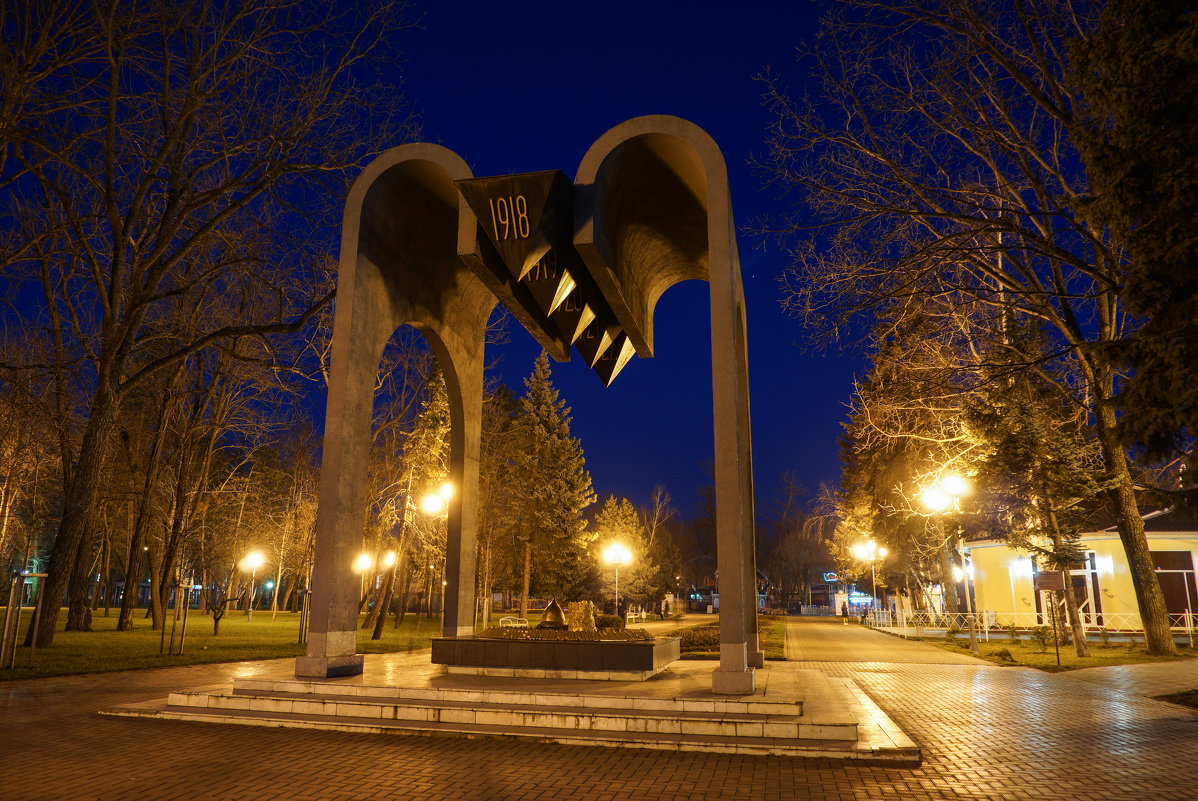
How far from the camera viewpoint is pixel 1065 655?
18594 millimetres

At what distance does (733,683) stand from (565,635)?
321cm

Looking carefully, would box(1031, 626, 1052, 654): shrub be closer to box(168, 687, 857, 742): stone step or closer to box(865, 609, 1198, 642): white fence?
box(865, 609, 1198, 642): white fence

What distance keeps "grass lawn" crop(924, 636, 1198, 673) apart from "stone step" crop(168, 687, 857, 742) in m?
11.9

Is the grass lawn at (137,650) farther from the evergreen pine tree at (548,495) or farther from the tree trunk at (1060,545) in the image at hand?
the tree trunk at (1060,545)

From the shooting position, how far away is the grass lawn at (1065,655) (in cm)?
1633

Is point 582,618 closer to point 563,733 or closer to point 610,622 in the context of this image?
point 610,622

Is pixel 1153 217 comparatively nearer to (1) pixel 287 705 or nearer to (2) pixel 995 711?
(2) pixel 995 711

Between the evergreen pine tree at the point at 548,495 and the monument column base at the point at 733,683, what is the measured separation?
30053mm

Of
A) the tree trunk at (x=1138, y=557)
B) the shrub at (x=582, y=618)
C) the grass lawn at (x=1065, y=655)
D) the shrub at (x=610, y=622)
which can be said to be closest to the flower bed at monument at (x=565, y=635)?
the shrub at (x=582, y=618)

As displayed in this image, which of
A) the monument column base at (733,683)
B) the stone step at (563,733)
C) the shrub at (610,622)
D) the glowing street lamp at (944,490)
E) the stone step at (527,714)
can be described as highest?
the glowing street lamp at (944,490)

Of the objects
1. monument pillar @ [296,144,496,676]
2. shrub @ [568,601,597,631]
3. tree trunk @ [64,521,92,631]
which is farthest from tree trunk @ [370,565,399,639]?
shrub @ [568,601,597,631]

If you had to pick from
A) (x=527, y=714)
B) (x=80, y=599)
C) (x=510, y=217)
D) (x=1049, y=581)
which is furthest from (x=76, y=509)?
(x=1049, y=581)

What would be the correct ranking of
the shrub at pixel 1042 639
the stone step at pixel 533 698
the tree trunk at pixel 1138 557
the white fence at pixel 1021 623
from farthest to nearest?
the white fence at pixel 1021 623 < the shrub at pixel 1042 639 < the tree trunk at pixel 1138 557 < the stone step at pixel 533 698

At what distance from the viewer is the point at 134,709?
27.6ft
